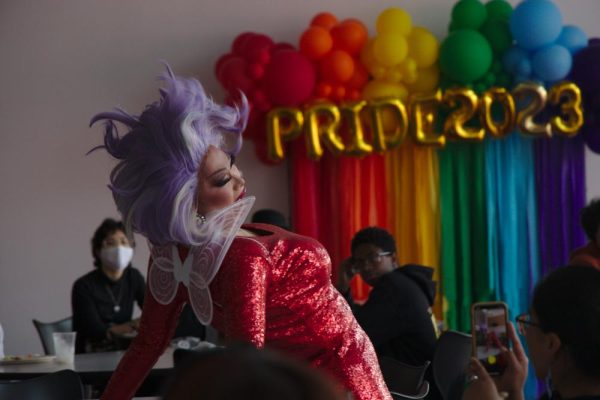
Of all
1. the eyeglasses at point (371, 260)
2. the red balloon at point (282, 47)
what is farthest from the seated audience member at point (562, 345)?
the red balloon at point (282, 47)

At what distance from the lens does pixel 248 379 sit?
792 mm

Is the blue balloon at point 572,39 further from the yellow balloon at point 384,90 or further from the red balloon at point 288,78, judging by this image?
the red balloon at point 288,78

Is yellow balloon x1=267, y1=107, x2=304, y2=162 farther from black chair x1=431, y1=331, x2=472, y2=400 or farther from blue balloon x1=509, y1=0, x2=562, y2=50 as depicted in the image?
black chair x1=431, y1=331, x2=472, y2=400

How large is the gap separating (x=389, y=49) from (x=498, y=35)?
0.62 metres

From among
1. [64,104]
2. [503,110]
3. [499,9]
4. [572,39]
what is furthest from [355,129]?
[64,104]

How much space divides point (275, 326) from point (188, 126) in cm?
43

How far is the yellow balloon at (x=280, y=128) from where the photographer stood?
239 inches

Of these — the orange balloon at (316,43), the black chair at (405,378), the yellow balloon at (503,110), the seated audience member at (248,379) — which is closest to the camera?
the seated audience member at (248,379)

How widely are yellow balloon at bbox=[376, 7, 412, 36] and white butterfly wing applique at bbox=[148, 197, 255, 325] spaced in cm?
401

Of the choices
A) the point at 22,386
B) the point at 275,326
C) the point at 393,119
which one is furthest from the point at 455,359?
the point at 393,119

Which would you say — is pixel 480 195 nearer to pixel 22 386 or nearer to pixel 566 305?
pixel 22 386

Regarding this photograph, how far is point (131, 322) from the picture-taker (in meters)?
5.25

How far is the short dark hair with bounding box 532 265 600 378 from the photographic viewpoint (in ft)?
6.12

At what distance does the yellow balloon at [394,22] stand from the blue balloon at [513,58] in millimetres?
576
